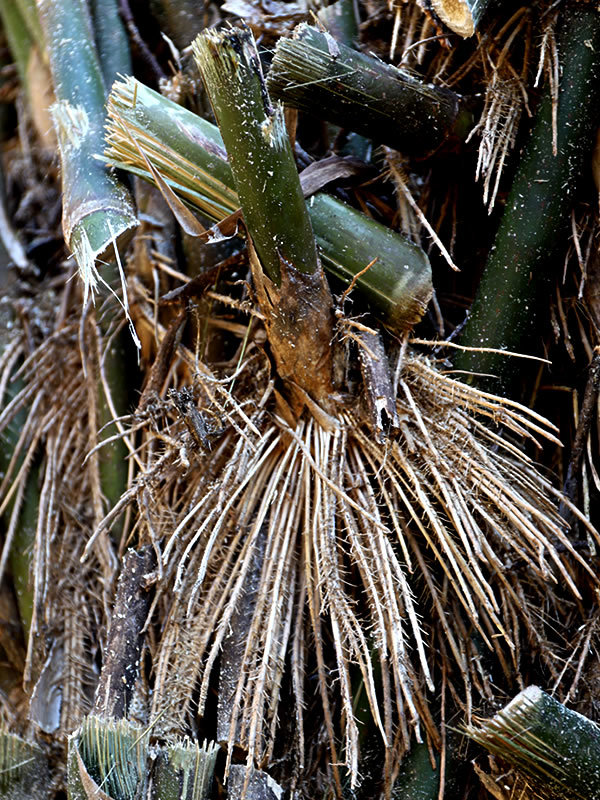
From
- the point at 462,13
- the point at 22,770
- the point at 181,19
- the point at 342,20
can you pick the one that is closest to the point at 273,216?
the point at 462,13

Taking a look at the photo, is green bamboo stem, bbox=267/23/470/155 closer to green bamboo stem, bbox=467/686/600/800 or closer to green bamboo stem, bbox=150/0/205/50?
green bamboo stem, bbox=150/0/205/50

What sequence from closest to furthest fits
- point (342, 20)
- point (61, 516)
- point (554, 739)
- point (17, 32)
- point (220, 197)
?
point (554, 739)
point (220, 197)
point (342, 20)
point (61, 516)
point (17, 32)

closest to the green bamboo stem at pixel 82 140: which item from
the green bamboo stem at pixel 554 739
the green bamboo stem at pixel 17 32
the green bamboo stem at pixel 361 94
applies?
the green bamboo stem at pixel 17 32

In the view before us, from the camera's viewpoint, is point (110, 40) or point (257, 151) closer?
point (257, 151)

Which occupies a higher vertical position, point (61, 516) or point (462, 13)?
point (462, 13)

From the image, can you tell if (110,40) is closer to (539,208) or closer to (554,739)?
(539,208)

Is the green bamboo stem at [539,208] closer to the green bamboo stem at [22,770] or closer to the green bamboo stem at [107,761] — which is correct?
A: the green bamboo stem at [107,761]

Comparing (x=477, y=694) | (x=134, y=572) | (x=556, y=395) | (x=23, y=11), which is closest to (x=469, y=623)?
(x=477, y=694)
